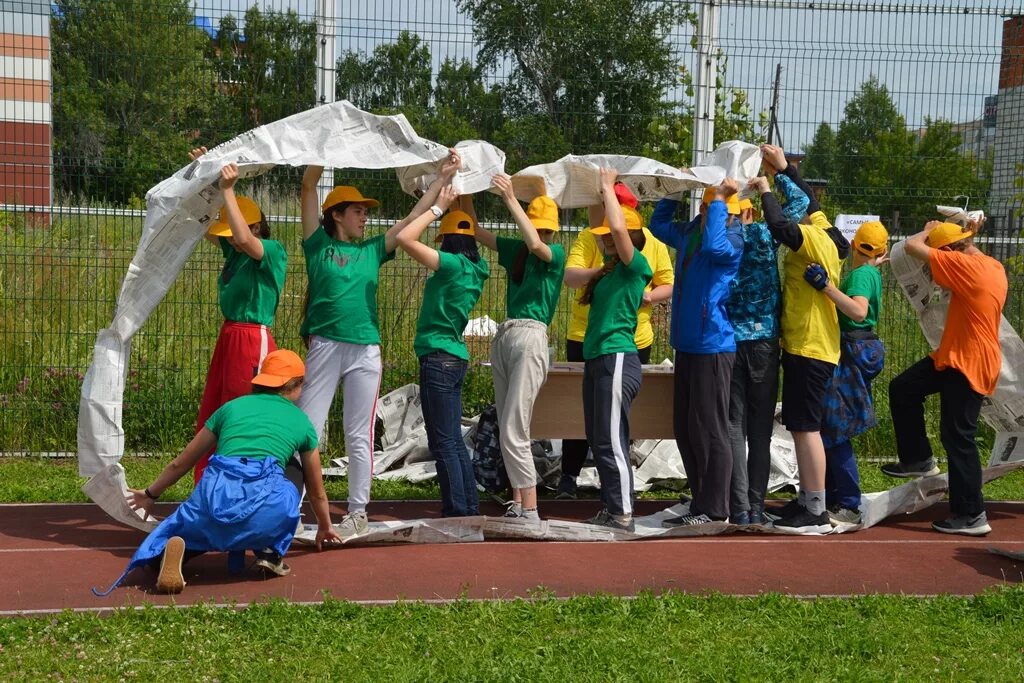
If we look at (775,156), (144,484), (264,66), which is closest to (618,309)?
(775,156)

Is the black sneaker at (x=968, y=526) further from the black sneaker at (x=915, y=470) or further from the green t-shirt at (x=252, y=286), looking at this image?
the green t-shirt at (x=252, y=286)

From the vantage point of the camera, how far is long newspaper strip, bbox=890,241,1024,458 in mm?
8180

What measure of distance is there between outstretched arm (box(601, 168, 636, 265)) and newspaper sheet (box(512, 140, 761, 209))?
14.7 inches

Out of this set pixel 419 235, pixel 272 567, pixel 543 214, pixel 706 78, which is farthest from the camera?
pixel 706 78

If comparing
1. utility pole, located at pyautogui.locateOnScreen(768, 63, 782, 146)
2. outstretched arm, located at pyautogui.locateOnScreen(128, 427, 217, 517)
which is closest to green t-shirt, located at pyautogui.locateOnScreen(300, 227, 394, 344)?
outstretched arm, located at pyautogui.locateOnScreen(128, 427, 217, 517)

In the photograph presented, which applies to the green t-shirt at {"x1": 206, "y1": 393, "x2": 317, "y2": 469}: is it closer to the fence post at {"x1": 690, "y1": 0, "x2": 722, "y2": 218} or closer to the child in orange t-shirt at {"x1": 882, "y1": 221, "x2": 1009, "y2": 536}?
the child in orange t-shirt at {"x1": 882, "y1": 221, "x2": 1009, "y2": 536}

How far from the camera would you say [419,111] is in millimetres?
9508

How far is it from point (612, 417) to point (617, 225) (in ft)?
3.71

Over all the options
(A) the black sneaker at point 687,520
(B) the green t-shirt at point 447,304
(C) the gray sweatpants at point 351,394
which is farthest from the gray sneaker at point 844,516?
(C) the gray sweatpants at point 351,394

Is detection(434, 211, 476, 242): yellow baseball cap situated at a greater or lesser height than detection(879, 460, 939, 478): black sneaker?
greater

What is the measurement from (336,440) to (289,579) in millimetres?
3694

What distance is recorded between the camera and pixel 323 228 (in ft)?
23.2

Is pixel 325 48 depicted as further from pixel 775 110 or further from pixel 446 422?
pixel 446 422

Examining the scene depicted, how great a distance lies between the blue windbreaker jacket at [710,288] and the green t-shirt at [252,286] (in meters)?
2.41
